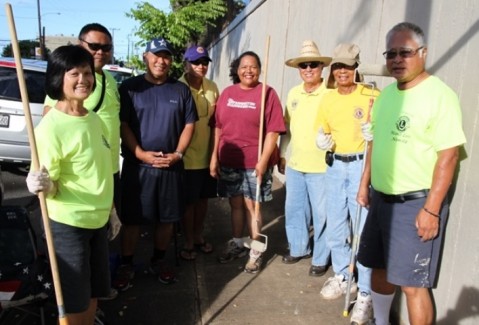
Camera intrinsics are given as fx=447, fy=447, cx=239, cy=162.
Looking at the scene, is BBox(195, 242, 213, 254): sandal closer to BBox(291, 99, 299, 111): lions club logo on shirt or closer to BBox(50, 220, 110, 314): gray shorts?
BBox(291, 99, 299, 111): lions club logo on shirt

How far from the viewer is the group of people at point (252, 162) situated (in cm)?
240

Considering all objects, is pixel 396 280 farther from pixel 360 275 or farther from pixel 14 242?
pixel 14 242

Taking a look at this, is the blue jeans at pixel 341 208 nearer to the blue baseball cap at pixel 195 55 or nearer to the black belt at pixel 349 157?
the black belt at pixel 349 157

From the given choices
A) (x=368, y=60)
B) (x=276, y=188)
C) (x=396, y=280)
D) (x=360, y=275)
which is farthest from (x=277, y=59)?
(x=396, y=280)

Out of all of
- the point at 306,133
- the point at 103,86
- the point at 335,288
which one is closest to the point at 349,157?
the point at 306,133

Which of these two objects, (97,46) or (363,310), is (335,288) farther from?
(97,46)

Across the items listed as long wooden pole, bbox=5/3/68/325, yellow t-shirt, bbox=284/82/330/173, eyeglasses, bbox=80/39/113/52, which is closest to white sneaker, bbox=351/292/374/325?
yellow t-shirt, bbox=284/82/330/173

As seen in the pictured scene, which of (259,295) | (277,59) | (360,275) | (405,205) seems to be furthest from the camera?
(277,59)

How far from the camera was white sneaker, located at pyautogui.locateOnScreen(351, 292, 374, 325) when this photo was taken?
10.9ft

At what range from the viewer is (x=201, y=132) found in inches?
171

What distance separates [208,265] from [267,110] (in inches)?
62.7

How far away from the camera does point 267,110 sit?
4.09 meters

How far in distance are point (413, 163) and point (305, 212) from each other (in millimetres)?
1866

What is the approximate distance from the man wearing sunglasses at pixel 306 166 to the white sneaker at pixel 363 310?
80 centimetres
